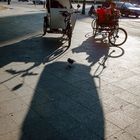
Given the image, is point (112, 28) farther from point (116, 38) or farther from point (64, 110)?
point (64, 110)

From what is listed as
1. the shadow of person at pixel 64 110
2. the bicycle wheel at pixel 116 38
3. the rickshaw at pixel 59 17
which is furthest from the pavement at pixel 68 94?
the rickshaw at pixel 59 17

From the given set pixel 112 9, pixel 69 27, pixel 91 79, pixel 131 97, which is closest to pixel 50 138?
pixel 131 97

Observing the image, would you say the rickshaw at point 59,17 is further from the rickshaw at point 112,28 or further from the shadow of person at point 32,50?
the rickshaw at point 112,28

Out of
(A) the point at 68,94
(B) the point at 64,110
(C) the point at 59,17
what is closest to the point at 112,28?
(C) the point at 59,17

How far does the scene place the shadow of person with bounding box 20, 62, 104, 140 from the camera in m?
4.91

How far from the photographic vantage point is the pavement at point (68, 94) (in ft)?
16.5

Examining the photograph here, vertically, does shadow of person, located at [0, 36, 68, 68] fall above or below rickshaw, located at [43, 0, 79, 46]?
below

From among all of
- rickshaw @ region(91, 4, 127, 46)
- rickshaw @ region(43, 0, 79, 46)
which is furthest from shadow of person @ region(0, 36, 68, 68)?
rickshaw @ region(91, 4, 127, 46)

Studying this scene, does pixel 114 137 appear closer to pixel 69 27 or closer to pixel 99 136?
pixel 99 136

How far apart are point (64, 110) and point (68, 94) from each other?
888 mm

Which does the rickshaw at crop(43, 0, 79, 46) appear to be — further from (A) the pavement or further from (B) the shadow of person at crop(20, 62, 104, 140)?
(B) the shadow of person at crop(20, 62, 104, 140)

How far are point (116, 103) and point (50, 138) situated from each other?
2.07m

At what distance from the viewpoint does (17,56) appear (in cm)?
976

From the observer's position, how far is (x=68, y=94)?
6629 mm
